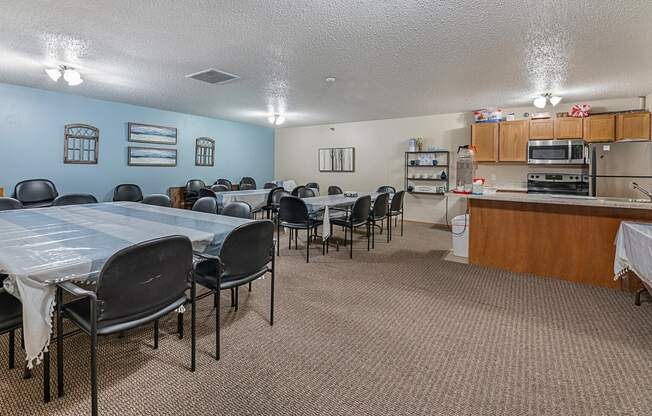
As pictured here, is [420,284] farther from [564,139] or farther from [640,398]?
[564,139]

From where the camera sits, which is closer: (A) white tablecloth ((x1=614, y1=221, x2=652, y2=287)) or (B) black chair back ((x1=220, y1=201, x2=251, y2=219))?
(A) white tablecloth ((x1=614, y1=221, x2=652, y2=287))

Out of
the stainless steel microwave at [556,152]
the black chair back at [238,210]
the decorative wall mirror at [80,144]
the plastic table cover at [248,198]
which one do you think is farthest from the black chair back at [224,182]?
the stainless steel microwave at [556,152]

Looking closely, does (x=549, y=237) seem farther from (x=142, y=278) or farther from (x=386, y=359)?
(x=142, y=278)

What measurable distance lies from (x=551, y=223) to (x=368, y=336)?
103 inches

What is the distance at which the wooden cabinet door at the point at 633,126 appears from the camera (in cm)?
487

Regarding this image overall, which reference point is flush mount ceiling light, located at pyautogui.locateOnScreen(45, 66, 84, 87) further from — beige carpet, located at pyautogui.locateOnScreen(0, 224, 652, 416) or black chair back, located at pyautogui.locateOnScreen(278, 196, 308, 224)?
beige carpet, located at pyautogui.locateOnScreen(0, 224, 652, 416)

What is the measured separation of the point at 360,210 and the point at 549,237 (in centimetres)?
218

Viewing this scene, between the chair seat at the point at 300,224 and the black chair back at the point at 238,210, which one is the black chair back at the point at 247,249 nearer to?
the black chair back at the point at 238,210

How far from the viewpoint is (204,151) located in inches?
304

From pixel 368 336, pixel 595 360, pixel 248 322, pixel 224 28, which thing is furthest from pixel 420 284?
pixel 224 28

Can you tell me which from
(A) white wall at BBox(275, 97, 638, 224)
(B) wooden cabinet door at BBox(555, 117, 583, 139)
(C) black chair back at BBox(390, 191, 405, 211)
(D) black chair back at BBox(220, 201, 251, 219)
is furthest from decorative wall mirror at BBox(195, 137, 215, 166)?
(B) wooden cabinet door at BBox(555, 117, 583, 139)

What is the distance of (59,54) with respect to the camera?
357cm

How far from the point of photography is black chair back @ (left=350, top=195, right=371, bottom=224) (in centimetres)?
432

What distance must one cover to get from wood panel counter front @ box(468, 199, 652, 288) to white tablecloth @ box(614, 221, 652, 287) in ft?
0.99
